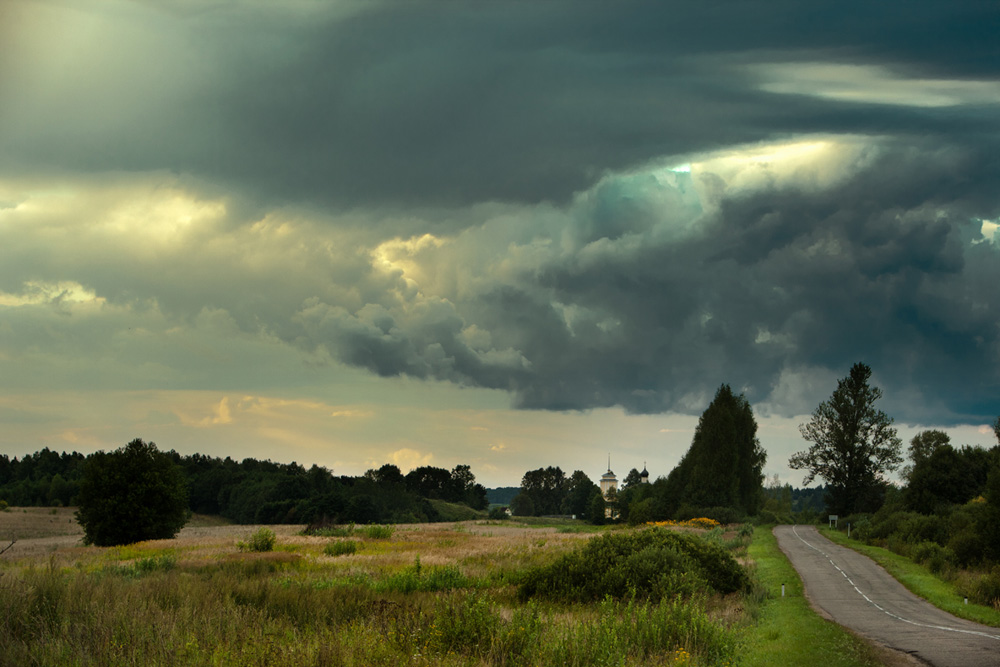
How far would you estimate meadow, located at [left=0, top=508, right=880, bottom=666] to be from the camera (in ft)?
40.7

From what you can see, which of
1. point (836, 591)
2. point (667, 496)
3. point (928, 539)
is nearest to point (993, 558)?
point (928, 539)

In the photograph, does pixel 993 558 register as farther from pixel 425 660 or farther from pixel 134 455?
pixel 134 455

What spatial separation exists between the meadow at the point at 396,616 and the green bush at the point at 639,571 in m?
0.07

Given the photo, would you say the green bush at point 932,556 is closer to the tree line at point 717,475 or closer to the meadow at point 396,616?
the meadow at point 396,616

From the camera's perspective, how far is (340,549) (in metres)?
38.3

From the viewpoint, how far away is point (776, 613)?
875 inches

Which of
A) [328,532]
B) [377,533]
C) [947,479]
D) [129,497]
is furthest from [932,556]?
[129,497]

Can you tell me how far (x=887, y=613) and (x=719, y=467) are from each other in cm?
5872

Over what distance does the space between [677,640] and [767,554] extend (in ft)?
94.5

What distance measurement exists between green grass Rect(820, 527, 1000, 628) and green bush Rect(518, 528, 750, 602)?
22.2 ft

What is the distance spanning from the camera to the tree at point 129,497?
5003cm

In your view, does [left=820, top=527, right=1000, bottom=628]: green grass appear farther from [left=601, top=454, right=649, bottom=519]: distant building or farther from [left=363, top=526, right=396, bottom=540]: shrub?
[left=601, top=454, right=649, bottom=519]: distant building

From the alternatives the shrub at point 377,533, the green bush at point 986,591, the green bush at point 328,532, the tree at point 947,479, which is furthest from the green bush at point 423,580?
the tree at point 947,479

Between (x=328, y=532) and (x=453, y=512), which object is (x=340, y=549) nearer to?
(x=328, y=532)
